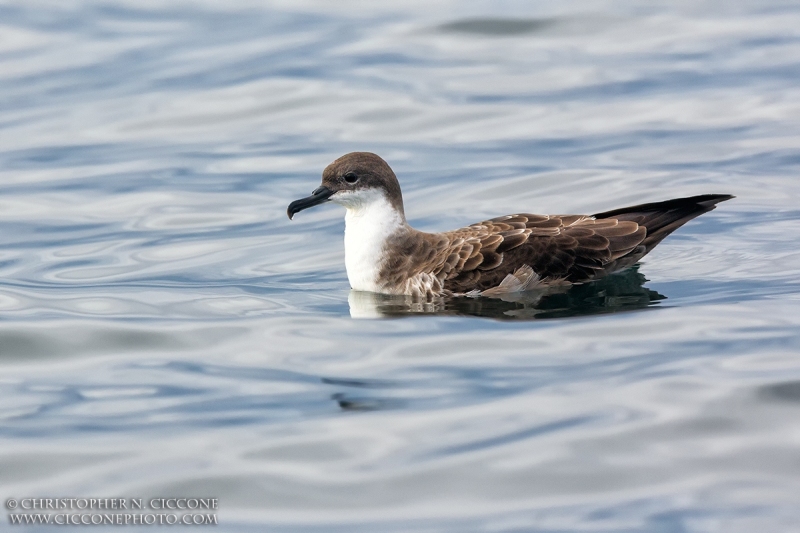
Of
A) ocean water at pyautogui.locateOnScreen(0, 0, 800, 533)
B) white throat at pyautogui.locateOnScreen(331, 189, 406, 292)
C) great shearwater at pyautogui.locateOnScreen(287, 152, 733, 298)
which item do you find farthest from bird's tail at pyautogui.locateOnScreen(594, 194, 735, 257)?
white throat at pyautogui.locateOnScreen(331, 189, 406, 292)

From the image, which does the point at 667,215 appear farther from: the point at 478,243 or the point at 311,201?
the point at 311,201

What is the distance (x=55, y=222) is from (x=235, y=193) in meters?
1.97

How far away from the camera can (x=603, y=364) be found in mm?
7316

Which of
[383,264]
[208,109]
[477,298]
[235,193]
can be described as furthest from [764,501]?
[208,109]

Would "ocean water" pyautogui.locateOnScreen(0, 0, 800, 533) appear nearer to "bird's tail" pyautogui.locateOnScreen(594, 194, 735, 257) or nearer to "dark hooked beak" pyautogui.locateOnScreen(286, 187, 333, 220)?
"bird's tail" pyautogui.locateOnScreen(594, 194, 735, 257)

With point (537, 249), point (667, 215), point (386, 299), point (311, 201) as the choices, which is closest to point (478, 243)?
point (537, 249)

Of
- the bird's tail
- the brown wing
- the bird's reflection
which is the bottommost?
the bird's reflection

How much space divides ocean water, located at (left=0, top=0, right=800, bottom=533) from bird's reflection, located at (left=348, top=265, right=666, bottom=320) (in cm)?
4

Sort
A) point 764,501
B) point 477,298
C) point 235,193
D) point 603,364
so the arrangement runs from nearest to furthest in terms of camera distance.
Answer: point 764,501 < point 603,364 < point 477,298 < point 235,193

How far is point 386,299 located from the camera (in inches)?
367

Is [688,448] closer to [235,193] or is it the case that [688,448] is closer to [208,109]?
[235,193]

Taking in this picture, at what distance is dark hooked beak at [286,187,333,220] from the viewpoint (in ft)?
30.8

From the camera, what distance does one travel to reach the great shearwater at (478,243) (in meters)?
9.04

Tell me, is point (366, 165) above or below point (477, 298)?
above
